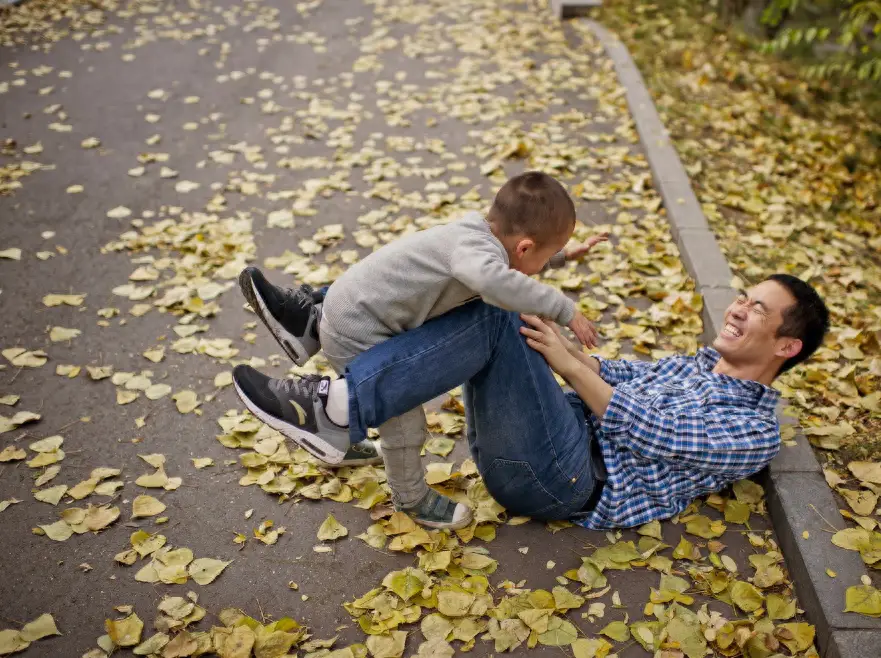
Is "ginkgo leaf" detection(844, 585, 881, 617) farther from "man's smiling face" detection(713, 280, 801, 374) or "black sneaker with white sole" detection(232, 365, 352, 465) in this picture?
"black sneaker with white sole" detection(232, 365, 352, 465)

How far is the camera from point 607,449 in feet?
9.28

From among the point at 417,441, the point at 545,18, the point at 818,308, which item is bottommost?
the point at 545,18

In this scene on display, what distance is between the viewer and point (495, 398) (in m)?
2.54

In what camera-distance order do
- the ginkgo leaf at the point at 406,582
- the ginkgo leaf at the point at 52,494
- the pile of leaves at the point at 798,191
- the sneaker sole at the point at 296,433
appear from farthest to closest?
the pile of leaves at the point at 798,191 → the ginkgo leaf at the point at 52,494 → the ginkgo leaf at the point at 406,582 → the sneaker sole at the point at 296,433

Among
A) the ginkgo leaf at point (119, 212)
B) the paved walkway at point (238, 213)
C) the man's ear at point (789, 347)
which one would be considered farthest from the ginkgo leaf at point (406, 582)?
the ginkgo leaf at point (119, 212)

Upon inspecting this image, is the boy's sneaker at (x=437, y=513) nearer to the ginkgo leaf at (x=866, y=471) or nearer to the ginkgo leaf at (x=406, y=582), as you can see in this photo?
the ginkgo leaf at (x=406, y=582)

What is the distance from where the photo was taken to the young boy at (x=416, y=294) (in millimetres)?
2414

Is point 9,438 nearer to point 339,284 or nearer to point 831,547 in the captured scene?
point 339,284

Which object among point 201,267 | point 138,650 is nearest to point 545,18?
point 201,267

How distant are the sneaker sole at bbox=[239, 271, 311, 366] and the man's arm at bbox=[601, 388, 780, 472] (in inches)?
45.2

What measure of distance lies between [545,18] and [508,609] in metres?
7.93

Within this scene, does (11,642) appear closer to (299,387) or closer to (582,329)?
(299,387)

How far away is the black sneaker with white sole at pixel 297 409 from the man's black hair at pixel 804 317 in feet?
5.27

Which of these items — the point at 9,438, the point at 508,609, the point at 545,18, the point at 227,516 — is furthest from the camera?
the point at 545,18
